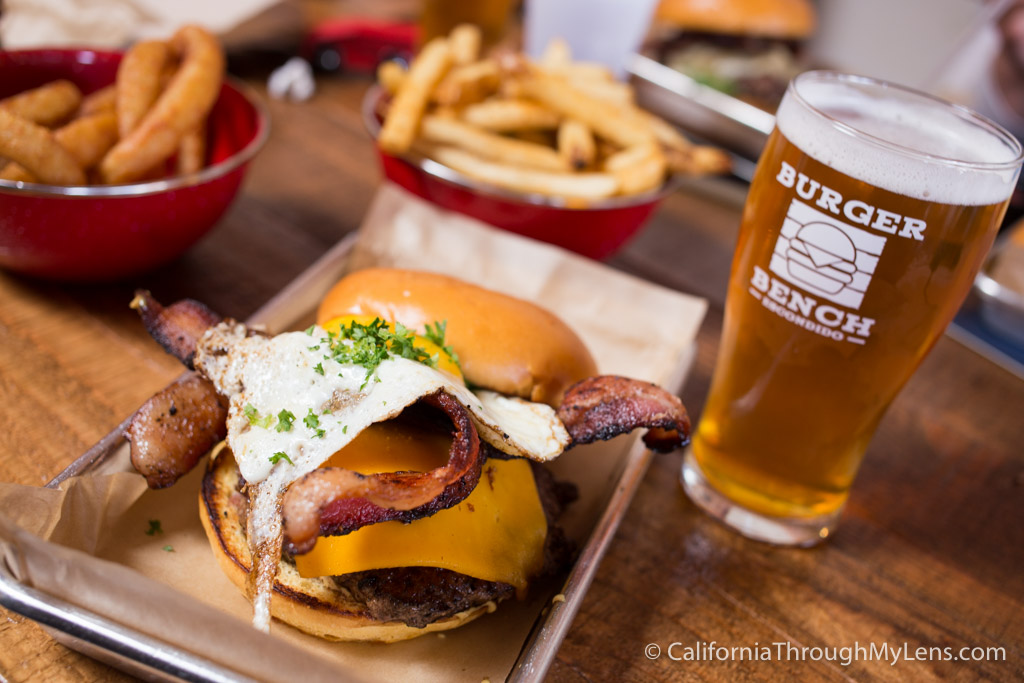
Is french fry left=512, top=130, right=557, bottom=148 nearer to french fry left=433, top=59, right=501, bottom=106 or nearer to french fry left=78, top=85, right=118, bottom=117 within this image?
french fry left=433, top=59, right=501, bottom=106

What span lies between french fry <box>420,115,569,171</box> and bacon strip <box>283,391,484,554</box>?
1.42m

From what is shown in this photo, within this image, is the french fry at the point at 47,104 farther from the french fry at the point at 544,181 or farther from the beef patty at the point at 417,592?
the beef patty at the point at 417,592

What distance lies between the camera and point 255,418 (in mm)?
1304

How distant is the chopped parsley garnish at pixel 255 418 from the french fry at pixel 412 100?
1.23m

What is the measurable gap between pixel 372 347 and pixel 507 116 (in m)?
1.41

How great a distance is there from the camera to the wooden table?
1.53 metres

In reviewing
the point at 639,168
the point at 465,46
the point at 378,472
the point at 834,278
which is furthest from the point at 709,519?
the point at 465,46

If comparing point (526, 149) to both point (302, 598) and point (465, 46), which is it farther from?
point (302, 598)

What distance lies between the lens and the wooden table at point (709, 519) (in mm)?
1527

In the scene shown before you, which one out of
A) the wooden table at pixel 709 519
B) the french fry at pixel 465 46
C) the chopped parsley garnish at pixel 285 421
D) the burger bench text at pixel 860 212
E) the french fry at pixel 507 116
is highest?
the burger bench text at pixel 860 212

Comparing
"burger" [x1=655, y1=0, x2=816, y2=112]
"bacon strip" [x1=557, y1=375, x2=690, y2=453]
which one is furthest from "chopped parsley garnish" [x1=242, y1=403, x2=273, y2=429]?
"burger" [x1=655, y1=0, x2=816, y2=112]

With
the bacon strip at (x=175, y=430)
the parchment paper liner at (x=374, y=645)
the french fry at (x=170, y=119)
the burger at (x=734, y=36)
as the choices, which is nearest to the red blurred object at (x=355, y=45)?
the french fry at (x=170, y=119)

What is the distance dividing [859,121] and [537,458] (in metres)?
1.03

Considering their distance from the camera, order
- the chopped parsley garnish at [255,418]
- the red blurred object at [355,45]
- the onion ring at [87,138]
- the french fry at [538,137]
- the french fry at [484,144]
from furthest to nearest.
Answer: the red blurred object at [355,45], the french fry at [538,137], the french fry at [484,144], the onion ring at [87,138], the chopped parsley garnish at [255,418]
